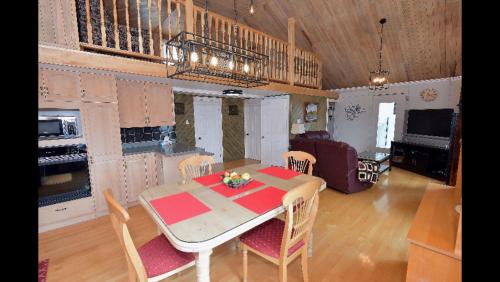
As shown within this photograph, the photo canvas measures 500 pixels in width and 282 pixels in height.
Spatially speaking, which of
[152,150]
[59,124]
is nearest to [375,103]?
[152,150]

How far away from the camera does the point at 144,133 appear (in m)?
4.03

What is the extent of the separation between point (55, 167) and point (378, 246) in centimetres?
398

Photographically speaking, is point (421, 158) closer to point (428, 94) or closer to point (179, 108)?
point (428, 94)

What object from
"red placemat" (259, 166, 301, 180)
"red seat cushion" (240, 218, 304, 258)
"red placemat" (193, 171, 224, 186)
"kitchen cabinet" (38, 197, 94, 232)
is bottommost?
"kitchen cabinet" (38, 197, 94, 232)

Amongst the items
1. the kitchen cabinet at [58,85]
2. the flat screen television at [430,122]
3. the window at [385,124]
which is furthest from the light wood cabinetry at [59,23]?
the window at [385,124]

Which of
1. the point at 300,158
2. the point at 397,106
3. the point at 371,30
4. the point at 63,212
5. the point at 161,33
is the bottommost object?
the point at 63,212

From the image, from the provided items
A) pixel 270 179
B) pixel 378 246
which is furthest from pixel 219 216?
pixel 378 246

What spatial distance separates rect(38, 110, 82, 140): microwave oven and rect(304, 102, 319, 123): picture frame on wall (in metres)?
5.12

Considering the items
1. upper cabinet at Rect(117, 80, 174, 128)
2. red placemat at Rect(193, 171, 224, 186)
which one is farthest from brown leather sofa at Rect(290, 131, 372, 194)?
upper cabinet at Rect(117, 80, 174, 128)

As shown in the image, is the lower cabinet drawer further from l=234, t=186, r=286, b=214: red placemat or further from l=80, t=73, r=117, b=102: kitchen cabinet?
l=234, t=186, r=286, b=214: red placemat

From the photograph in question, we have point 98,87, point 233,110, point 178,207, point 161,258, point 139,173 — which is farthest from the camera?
point 233,110

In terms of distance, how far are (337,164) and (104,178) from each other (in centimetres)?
375

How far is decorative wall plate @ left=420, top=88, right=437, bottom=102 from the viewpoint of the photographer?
546 cm
